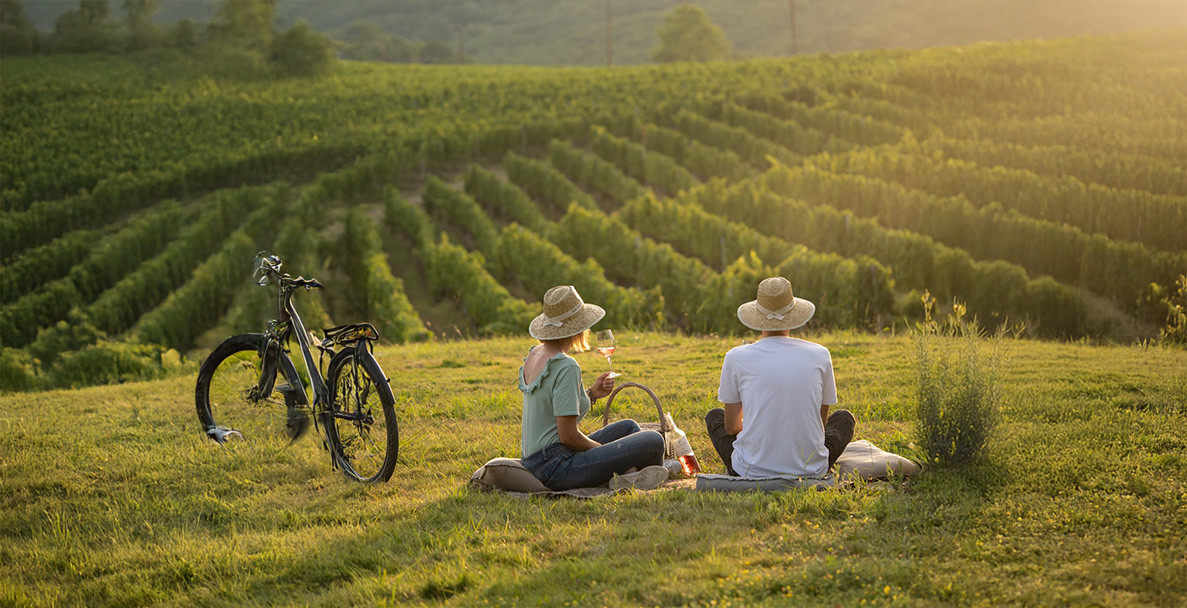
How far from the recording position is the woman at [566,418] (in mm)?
5570

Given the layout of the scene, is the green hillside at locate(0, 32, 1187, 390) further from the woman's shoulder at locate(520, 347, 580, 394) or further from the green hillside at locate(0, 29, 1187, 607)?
the woman's shoulder at locate(520, 347, 580, 394)

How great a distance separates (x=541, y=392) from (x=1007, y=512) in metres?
2.69

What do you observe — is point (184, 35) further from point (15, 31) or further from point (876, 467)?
point (876, 467)

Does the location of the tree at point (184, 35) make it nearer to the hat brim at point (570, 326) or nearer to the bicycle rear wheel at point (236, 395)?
the bicycle rear wheel at point (236, 395)

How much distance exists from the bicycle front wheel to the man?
2.26 metres

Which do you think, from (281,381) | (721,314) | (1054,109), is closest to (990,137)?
(1054,109)

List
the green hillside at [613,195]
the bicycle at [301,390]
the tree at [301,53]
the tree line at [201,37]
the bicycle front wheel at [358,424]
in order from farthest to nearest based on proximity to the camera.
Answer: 1. the tree at [301,53]
2. the tree line at [201,37]
3. the green hillside at [613,195]
4. the bicycle at [301,390]
5. the bicycle front wheel at [358,424]

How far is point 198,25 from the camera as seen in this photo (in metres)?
62.3

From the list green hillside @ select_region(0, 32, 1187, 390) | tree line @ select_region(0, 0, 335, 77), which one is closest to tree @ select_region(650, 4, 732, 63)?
green hillside @ select_region(0, 32, 1187, 390)

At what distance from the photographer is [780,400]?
5.33 meters

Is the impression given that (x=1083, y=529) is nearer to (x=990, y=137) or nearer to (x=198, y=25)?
(x=990, y=137)

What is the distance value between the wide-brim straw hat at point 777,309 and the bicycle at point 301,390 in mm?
2406

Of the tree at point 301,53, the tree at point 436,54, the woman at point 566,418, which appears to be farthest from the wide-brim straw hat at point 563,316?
the tree at point 436,54

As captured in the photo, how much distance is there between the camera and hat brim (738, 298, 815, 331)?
18.0 feet
